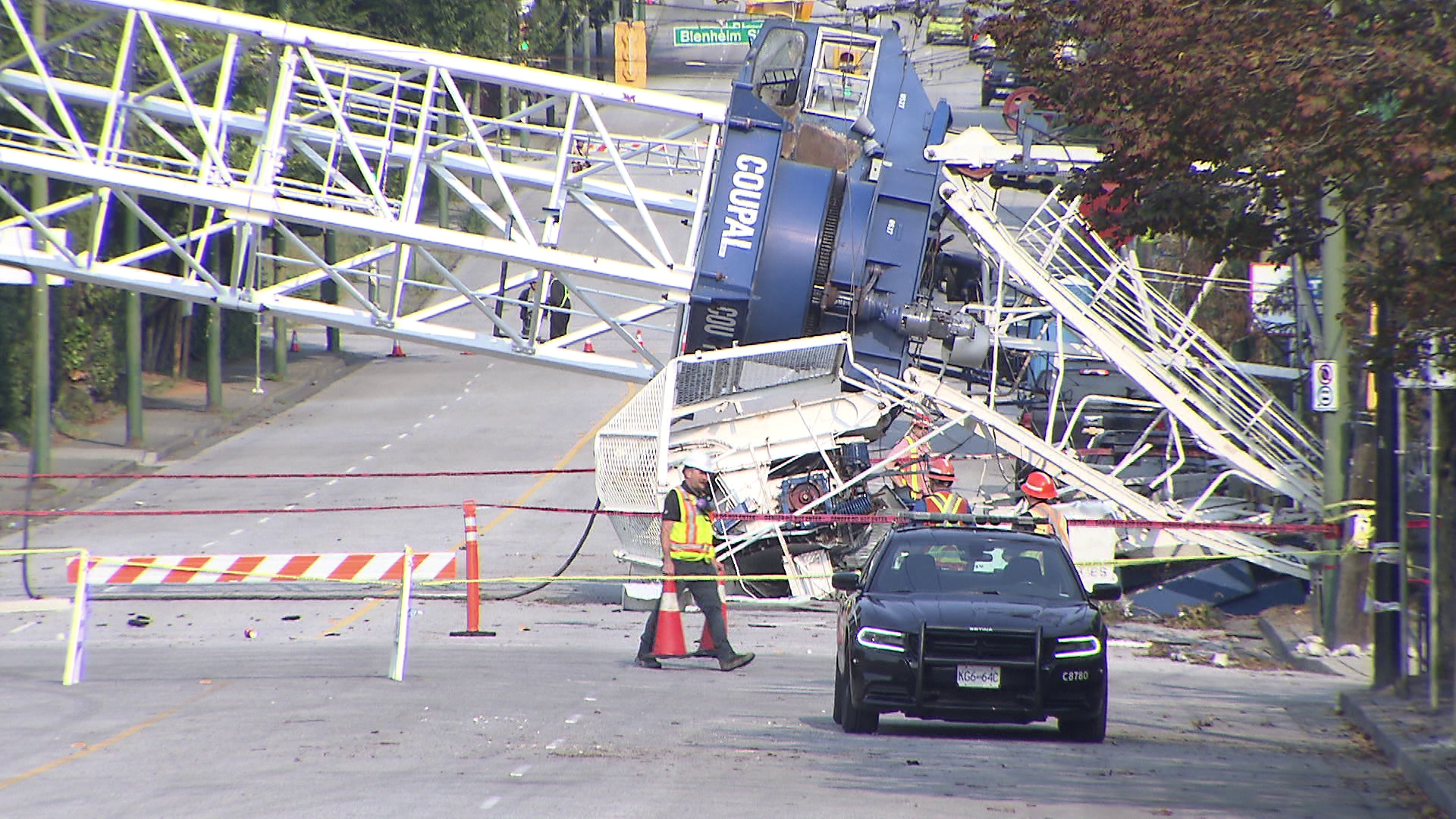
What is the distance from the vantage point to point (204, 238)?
19625 mm

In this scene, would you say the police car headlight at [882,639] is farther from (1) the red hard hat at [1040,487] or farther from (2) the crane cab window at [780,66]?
(2) the crane cab window at [780,66]

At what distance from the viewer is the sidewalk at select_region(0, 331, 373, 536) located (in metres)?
26.7

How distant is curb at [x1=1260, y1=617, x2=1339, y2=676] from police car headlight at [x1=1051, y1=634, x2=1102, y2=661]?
5.49 meters

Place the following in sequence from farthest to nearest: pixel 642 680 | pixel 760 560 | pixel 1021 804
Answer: pixel 760 560
pixel 642 680
pixel 1021 804

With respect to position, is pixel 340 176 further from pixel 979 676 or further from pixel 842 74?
pixel 979 676

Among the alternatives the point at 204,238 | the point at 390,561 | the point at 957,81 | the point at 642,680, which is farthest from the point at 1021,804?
the point at 957,81

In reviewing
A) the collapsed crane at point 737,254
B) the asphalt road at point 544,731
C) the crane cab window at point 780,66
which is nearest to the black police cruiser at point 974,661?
the asphalt road at point 544,731

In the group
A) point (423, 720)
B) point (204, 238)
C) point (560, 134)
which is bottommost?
point (423, 720)

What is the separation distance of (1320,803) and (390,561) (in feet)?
40.4

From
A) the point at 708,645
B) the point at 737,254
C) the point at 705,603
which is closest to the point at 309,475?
the point at 737,254

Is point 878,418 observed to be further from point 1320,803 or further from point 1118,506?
point 1320,803

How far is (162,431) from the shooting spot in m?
33.2

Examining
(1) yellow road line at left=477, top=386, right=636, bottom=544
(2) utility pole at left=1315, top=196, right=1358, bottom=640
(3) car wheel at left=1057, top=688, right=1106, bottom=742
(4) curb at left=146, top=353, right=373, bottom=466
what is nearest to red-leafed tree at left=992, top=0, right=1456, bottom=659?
(3) car wheel at left=1057, top=688, right=1106, bottom=742

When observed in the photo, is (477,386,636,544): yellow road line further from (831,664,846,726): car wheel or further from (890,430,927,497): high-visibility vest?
(831,664,846,726): car wheel
